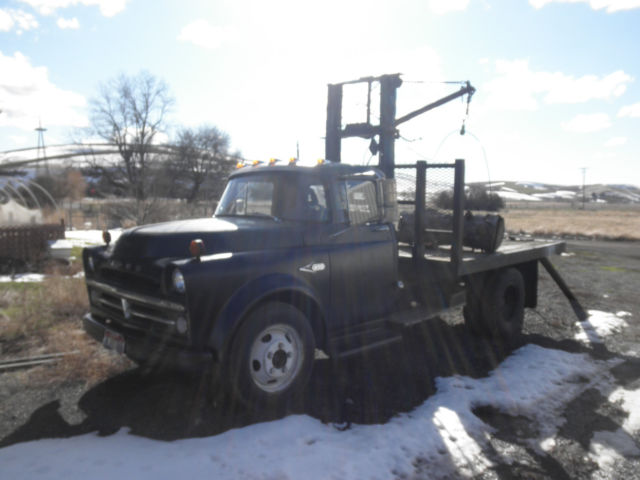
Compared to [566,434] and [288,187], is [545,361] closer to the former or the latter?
[566,434]

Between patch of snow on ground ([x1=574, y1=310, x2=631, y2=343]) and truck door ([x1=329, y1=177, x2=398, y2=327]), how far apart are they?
3.34 m

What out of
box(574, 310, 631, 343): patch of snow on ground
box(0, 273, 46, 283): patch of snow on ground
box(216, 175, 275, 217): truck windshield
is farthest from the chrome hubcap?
box(0, 273, 46, 283): patch of snow on ground

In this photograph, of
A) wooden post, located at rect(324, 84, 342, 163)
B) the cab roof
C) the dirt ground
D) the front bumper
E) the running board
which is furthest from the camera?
wooden post, located at rect(324, 84, 342, 163)

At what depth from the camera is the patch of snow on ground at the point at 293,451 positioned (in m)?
3.14

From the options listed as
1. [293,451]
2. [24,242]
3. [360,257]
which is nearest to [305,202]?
[360,257]

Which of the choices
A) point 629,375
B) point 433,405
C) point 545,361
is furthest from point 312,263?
point 629,375

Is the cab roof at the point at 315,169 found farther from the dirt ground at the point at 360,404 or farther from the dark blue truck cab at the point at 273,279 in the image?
the dirt ground at the point at 360,404

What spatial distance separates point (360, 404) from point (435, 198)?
277 cm

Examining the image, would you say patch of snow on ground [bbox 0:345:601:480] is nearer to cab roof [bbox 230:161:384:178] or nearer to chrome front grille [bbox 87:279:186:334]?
chrome front grille [bbox 87:279:186:334]

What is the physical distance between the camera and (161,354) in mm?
3617

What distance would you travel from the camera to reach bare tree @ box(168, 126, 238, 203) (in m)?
51.7

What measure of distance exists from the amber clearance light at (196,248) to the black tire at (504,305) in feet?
13.7

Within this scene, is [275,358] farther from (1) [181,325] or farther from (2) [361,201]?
(2) [361,201]

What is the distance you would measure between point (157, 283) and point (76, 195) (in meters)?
60.8
